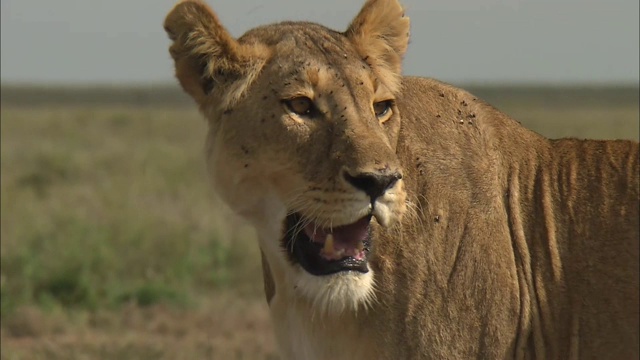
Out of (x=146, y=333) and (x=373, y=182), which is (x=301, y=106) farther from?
(x=146, y=333)

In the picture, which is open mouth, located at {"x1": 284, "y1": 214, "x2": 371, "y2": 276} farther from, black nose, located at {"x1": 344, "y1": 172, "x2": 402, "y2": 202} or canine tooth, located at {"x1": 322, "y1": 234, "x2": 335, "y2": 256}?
black nose, located at {"x1": 344, "y1": 172, "x2": 402, "y2": 202}

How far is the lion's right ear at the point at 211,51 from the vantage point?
4.14 meters

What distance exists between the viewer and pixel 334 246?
3947 mm

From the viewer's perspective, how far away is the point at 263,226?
4.17 metres

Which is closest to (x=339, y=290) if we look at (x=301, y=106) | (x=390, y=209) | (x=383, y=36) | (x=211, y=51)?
(x=390, y=209)

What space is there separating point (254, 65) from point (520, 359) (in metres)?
1.34

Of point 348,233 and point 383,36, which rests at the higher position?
point 383,36

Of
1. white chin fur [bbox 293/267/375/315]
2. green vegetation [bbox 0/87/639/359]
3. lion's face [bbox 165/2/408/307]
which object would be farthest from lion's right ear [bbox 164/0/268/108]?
white chin fur [bbox 293/267/375/315]

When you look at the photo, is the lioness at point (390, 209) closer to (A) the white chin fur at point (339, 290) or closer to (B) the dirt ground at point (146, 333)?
(A) the white chin fur at point (339, 290)

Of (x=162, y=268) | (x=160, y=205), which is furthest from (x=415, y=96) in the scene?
(x=160, y=205)

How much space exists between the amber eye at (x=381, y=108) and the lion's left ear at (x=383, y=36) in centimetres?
10

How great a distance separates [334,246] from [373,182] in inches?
11.9

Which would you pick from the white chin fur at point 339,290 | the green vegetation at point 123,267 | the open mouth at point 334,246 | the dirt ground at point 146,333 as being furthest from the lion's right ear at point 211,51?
the dirt ground at point 146,333

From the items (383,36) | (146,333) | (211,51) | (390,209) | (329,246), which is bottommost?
(146,333)
